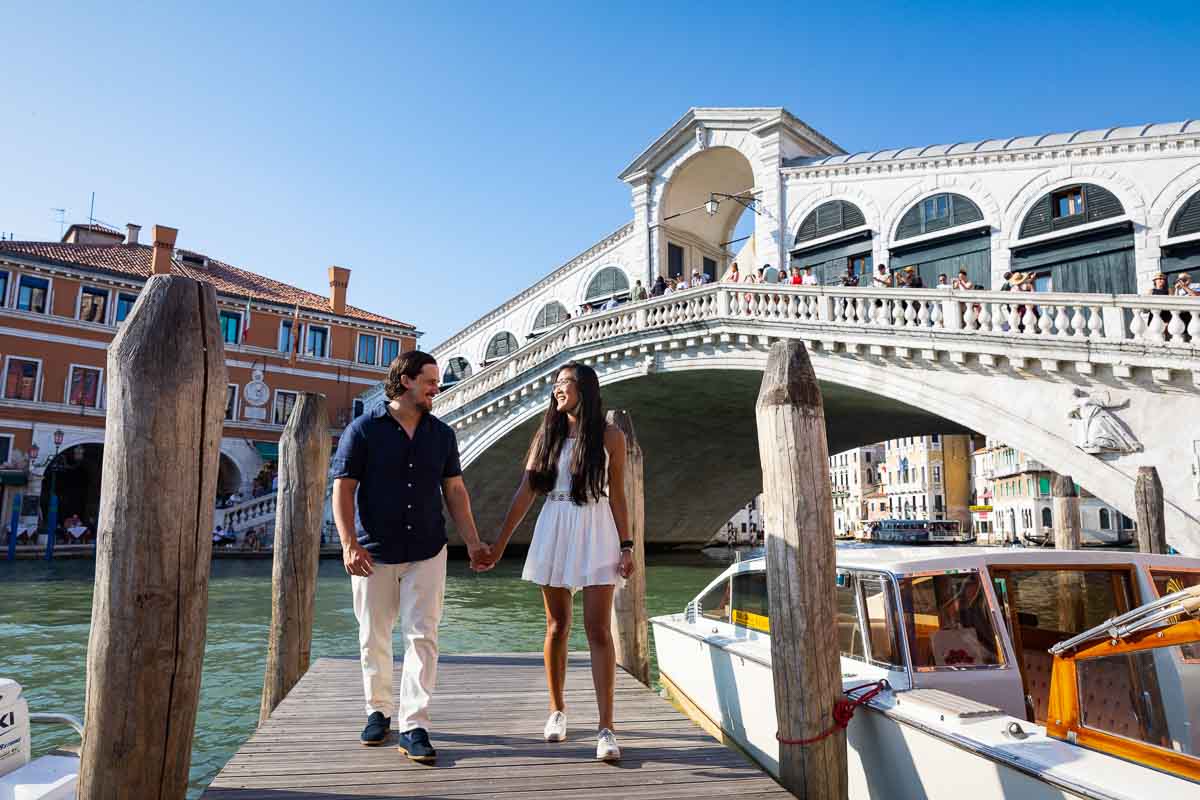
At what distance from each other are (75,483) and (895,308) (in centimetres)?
2508

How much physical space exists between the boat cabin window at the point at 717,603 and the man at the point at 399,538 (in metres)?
3.10

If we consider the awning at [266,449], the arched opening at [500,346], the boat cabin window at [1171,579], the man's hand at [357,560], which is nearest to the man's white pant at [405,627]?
the man's hand at [357,560]

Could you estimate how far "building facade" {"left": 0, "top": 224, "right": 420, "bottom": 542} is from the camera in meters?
21.9

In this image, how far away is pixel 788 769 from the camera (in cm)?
335

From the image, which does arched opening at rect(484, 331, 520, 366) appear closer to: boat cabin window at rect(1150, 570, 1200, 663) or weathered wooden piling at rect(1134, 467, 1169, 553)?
weathered wooden piling at rect(1134, 467, 1169, 553)

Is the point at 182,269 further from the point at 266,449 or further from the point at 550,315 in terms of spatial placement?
the point at 550,315

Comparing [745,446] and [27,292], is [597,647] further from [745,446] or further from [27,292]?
[27,292]

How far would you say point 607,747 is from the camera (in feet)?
10.1

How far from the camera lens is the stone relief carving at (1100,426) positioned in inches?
379

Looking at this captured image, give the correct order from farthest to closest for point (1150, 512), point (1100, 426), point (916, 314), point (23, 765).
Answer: point (916, 314)
point (1100, 426)
point (1150, 512)
point (23, 765)

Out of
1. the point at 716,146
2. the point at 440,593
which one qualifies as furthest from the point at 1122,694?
the point at 716,146

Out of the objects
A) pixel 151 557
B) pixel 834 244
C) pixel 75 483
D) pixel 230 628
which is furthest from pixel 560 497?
pixel 75 483

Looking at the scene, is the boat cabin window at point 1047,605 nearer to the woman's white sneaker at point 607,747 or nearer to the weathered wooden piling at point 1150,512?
the woman's white sneaker at point 607,747

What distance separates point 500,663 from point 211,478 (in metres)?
3.12
